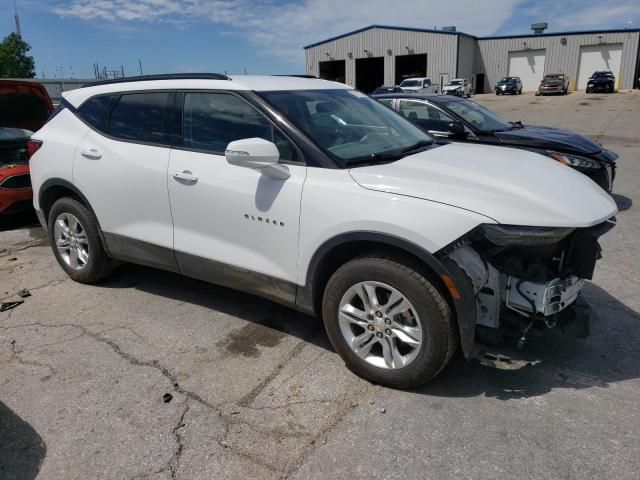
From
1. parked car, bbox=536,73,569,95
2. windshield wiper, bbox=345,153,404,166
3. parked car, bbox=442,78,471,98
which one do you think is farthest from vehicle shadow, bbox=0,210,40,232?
parked car, bbox=536,73,569,95

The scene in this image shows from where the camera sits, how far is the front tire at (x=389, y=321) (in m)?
2.72

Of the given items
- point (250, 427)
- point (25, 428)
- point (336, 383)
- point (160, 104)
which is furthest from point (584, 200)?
point (25, 428)

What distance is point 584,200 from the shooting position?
2.87 m

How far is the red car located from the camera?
6691mm

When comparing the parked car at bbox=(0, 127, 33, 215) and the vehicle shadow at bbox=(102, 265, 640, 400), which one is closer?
the vehicle shadow at bbox=(102, 265, 640, 400)

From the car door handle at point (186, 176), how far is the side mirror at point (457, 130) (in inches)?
177

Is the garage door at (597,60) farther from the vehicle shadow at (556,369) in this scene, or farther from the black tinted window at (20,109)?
the vehicle shadow at (556,369)

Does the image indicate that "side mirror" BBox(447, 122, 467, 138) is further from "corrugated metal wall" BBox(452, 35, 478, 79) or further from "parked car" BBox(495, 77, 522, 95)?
"corrugated metal wall" BBox(452, 35, 478, 79)

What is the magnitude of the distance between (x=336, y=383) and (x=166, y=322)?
5.19ft

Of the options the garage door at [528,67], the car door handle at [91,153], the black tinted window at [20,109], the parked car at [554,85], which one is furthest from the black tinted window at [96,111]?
the garage door at [528,67]

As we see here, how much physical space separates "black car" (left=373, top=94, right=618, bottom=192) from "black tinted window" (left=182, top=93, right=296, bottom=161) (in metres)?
3.18

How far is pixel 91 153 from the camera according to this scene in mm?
4180

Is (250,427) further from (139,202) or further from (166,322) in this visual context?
(139,202)

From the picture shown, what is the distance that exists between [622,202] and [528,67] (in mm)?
44690
